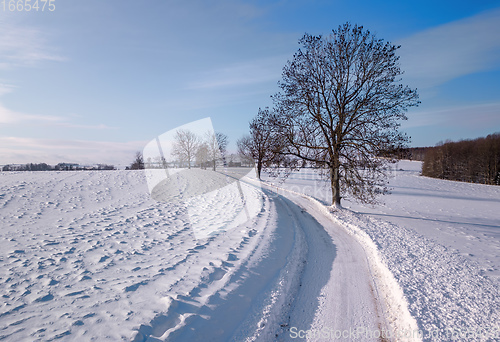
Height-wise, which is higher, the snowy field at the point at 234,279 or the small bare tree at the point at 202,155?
the small bare tree at the point at 202,155

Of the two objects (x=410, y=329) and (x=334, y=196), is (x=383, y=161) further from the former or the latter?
(x=410, y=329)

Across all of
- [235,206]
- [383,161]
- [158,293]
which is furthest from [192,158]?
[158,293]

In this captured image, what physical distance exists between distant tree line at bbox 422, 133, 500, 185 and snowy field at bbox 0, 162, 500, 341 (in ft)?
177

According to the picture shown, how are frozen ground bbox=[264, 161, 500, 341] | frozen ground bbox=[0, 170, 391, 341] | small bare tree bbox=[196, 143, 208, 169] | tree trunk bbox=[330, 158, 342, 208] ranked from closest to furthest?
frozen ground bbox=[0, 170, 391, 341] < frozen ground bbox=[264, 161, 500, 341] < tree trunk bbox=[330, 158, 342, 208] < small bare tree bbox=[196, 143, 208, 169]

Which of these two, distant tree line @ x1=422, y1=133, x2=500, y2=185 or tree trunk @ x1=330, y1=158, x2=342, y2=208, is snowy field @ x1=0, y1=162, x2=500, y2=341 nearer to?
tree trunk @ x1=330, y1=158, x2=342, y2=208

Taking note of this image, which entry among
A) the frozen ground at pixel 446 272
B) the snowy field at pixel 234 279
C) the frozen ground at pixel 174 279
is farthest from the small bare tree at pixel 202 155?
the frozen ground at pixel 446 272

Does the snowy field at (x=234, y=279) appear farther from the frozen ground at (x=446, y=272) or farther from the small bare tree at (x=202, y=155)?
the small bare tree at (x=202, y=155)

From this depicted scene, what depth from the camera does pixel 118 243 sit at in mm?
7129

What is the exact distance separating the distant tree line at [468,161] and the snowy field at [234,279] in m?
54.0

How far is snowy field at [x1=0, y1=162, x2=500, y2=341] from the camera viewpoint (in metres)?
3.63

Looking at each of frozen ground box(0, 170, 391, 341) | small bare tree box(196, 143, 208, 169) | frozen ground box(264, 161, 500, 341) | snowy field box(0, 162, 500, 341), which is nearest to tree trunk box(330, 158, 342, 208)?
frozen ground box(264, 161, 500, 341)

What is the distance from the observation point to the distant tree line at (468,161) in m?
46.3

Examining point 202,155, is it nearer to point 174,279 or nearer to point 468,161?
point 174,279

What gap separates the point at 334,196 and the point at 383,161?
3606 mm
